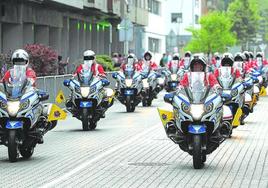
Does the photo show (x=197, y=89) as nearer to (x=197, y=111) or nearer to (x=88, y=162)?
(x=197, y=111)

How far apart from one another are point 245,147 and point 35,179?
246 inches

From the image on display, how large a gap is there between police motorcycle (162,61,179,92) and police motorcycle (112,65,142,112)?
1121 centimetres

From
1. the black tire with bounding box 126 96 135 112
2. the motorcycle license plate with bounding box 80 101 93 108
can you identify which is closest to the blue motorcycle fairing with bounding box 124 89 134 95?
the black tire with bounding box 126 96 135 112

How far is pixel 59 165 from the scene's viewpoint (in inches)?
591

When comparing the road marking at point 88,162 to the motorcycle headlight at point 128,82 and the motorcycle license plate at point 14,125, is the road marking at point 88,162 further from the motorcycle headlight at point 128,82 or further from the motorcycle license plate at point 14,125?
the motorcycle headlight at point 128,82

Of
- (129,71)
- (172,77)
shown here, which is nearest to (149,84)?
(129,71)

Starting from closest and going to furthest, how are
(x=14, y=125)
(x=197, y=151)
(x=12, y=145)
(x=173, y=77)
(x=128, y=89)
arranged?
1. (x=197, y=151)
2. (x=12, y=145)
3. (x=14, y=125)
4. (x=128, y=89)
5. (x=173, y=77)

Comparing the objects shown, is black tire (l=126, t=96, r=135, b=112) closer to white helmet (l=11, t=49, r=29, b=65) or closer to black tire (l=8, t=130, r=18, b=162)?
white helmet (l=11, t=49, r=29, b=65)

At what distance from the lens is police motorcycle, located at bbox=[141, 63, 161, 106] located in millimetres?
33481

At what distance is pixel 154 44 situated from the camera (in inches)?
4055

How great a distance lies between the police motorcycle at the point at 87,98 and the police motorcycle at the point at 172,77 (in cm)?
1987

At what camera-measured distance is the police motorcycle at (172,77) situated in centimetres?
4288

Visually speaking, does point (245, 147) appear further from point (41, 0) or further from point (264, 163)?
point (41, 0)

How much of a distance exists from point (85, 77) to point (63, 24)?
3237cm
